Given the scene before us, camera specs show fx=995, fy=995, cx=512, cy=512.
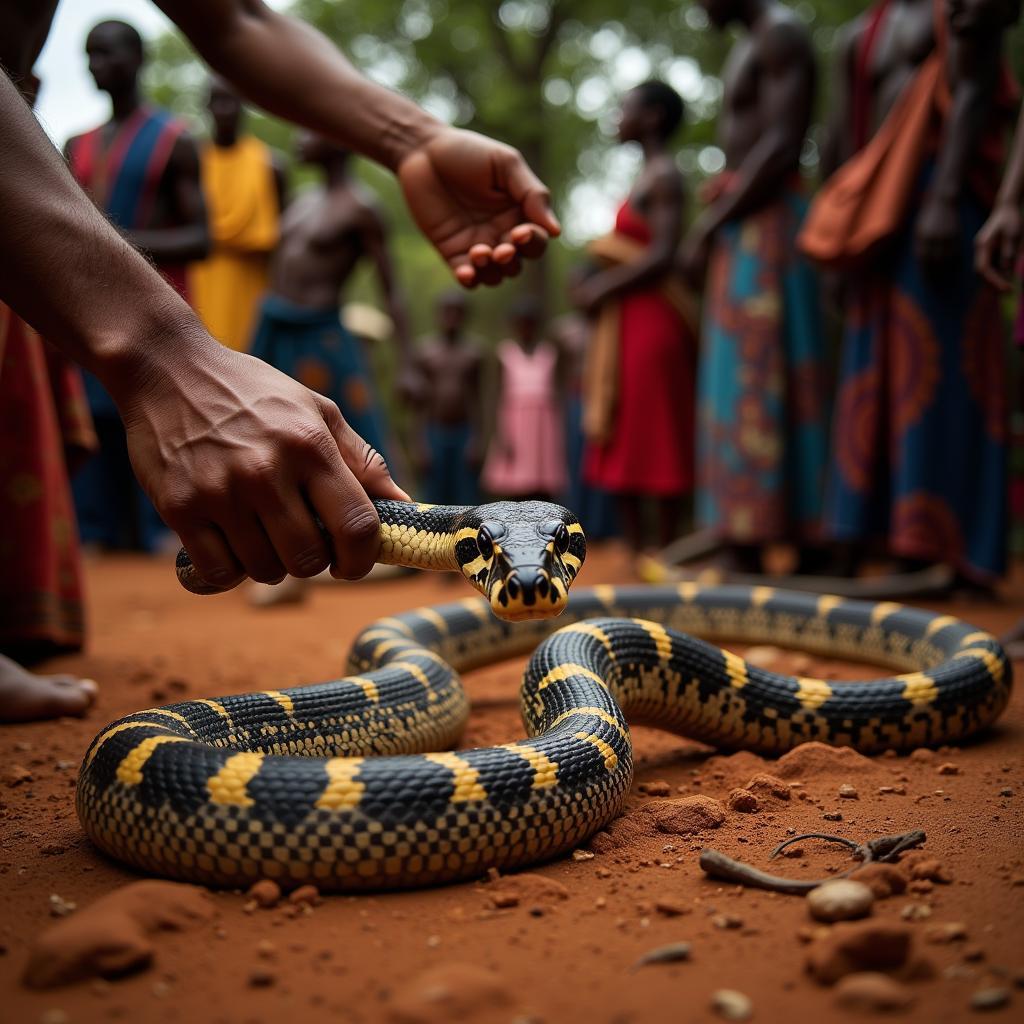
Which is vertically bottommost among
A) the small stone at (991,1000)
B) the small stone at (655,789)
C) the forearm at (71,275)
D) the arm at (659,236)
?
the small stone at (655,789)

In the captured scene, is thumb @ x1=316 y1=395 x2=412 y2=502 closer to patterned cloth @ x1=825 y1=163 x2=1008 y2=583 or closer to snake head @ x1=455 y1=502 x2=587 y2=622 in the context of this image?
snake head @ x1=455 y1=502 x2=587 y2=622

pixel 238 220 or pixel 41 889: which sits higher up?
pixel 238 220

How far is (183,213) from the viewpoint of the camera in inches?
377

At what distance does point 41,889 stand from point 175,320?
1.34 metres

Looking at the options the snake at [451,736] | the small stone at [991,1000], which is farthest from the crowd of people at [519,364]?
the small stone at [991,1000]

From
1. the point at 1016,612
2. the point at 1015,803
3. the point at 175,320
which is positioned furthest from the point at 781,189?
the point at 175,320

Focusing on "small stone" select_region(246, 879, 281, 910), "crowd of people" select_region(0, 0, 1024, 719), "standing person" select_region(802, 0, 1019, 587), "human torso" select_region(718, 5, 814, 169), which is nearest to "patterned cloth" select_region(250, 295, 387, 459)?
"crowd of people" select_region(0, 0, 1024, 719)

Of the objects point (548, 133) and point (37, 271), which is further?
point (548, 133)

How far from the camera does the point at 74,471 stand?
533 centimetres

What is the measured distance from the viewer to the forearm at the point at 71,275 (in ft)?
7.29

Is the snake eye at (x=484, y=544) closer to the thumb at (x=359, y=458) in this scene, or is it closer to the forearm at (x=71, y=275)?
the thumb at (x=359, y=458)

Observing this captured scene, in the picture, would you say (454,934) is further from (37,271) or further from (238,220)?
(238,220)

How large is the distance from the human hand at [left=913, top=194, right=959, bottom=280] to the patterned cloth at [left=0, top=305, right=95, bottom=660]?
190 inches

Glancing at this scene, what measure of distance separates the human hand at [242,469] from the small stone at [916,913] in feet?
4.72
